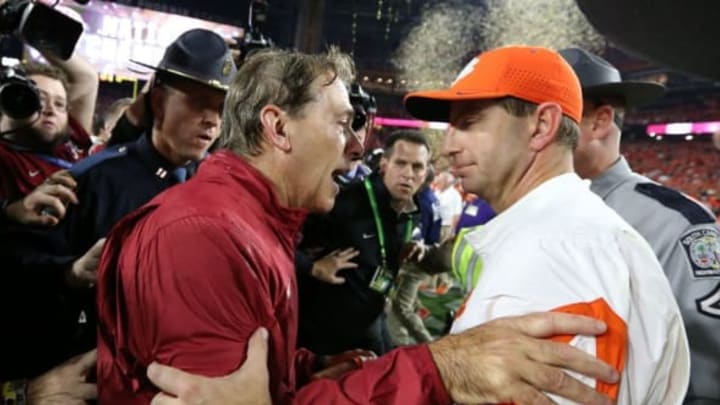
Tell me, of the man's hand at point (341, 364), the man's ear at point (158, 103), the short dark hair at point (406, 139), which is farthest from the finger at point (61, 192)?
the short dark hair at point (406, 139)

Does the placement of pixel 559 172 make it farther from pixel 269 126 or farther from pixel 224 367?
pixel 224 367

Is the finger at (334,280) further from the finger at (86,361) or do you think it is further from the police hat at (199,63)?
the finger at (86,361)

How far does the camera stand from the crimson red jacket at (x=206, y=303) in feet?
4.24

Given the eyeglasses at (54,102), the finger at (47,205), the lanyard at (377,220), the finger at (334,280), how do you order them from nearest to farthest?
the finger at (47,205)
the eyeglasses at (54,102)
the finger at (334,280)
the lanyard at (377,220)

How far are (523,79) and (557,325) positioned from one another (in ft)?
2.17

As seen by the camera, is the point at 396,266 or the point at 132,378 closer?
the point at 132,378

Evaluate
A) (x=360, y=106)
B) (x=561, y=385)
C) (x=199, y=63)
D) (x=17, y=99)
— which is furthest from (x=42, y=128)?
(x=561, y=385)

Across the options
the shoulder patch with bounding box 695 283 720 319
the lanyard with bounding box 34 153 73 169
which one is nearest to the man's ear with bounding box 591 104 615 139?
the shoulder patch with bounding box 695 283 720 319

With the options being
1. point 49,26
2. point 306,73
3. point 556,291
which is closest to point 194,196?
point 306,73

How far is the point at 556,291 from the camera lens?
47.1 inches

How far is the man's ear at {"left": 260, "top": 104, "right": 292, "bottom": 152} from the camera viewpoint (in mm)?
1707

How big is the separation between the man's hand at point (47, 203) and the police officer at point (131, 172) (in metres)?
0.18

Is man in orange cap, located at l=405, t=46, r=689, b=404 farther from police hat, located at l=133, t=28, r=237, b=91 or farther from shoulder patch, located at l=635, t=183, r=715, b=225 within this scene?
police hat, located at l=133, t=28, r=237, b=91

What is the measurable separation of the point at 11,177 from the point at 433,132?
26682 millimetres
